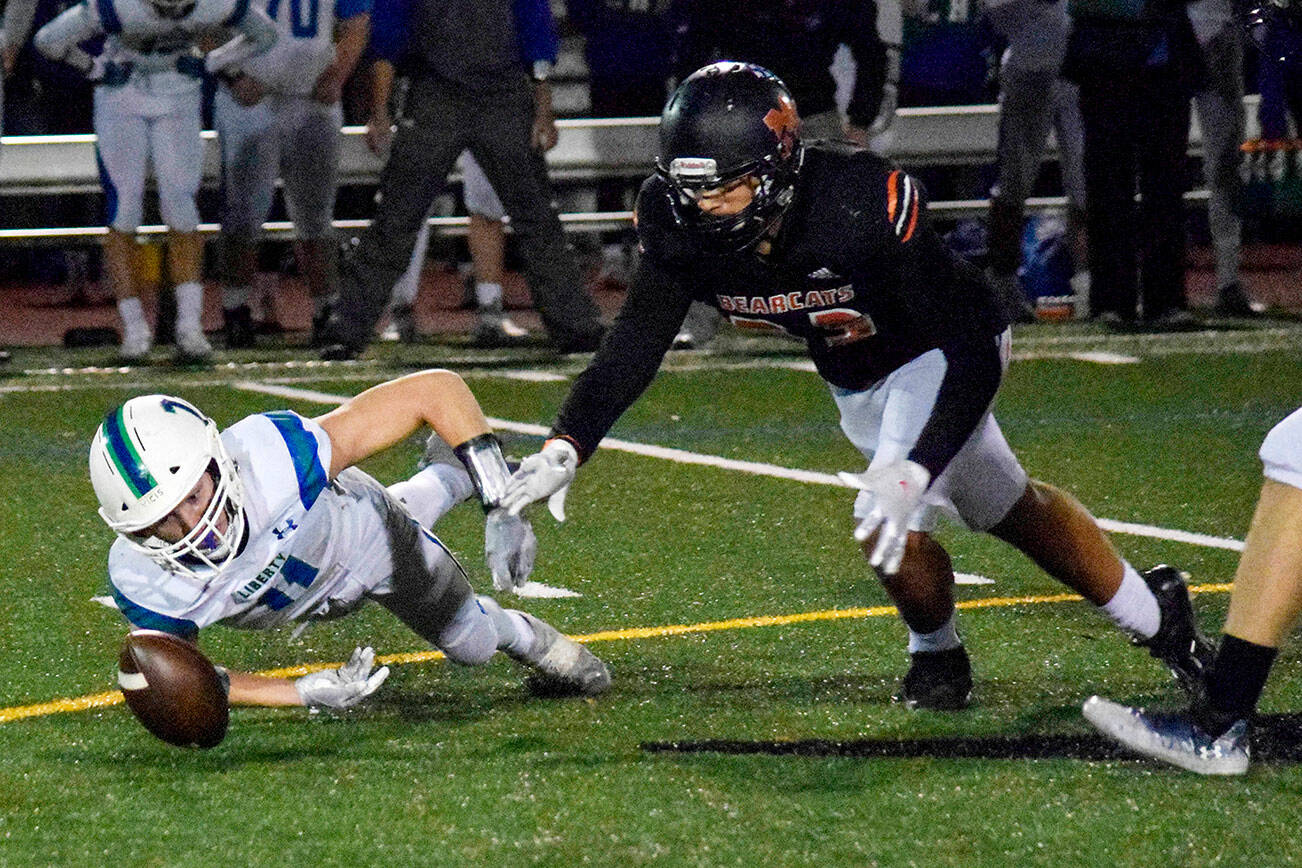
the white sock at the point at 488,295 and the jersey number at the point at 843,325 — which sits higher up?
the jersey number at the point at 843,325

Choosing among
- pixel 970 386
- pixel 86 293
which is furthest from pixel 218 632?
pixel 86 293

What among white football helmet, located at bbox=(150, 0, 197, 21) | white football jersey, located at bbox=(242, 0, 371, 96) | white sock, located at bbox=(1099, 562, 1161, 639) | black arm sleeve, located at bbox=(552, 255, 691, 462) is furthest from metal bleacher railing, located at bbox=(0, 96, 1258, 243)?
white sock, located at bbox=(1099, 562, 1161, 639)

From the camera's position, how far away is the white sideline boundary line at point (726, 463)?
6168mm

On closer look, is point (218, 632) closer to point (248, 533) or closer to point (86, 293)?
point (248, 533)

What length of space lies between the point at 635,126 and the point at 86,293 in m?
3.28

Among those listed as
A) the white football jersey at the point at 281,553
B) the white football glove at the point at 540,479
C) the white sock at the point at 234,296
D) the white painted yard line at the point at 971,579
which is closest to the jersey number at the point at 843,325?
the white football glove at the point at 540,479

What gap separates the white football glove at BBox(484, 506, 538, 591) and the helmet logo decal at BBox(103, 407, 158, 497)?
2.12 ft

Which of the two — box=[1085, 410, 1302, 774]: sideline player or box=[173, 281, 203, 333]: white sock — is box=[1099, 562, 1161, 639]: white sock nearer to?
box=[1085, 410, 1302, 774]: sideline player

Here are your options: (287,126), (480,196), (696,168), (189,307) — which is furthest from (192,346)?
(696,168)

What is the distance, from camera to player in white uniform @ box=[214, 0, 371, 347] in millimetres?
9664

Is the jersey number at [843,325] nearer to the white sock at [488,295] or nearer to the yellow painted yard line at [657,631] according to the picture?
the yellow painted yard line at [657,631]

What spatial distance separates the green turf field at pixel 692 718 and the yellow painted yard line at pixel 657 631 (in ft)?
0.04

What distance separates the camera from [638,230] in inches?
176

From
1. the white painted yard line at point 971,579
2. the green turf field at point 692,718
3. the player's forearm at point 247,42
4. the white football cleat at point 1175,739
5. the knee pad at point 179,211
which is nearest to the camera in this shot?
the green turf field at point 692,718
